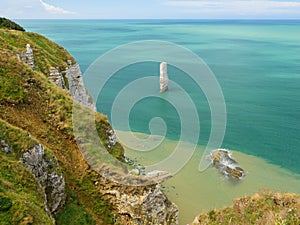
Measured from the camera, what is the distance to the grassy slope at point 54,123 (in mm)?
15544

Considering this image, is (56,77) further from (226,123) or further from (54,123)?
(226,123)

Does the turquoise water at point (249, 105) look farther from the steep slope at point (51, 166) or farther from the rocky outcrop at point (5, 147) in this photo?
the rocky outcrop at point (5, 147)

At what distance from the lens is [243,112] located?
47250 millimetres

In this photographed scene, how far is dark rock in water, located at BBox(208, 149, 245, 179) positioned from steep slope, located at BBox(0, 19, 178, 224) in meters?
12.8

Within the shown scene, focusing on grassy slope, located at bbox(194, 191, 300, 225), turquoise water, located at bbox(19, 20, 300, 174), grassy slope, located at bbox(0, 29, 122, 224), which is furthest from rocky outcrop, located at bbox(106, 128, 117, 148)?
turquoise water, located at bbox(19, 20, 300, 174)

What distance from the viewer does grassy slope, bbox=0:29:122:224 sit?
1554 centimetres

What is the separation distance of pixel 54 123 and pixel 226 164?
1832 cm

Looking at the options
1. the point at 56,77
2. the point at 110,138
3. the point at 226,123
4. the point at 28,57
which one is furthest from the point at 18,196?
the point at 226,123

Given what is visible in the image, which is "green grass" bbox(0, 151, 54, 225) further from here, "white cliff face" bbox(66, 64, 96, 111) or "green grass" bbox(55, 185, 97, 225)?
"white cliff face" bbox(66, 64, 96, 111)

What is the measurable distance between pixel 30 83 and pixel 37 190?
901cm

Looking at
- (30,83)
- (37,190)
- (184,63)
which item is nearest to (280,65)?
(184,63)

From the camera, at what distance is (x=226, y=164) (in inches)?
1180

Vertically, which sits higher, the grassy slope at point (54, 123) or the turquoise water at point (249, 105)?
the grassy slope at point (54, 123)

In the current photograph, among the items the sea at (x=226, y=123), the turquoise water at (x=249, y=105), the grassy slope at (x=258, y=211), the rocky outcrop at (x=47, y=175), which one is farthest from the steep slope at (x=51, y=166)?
the turquoise water at (x=249, y=105)
